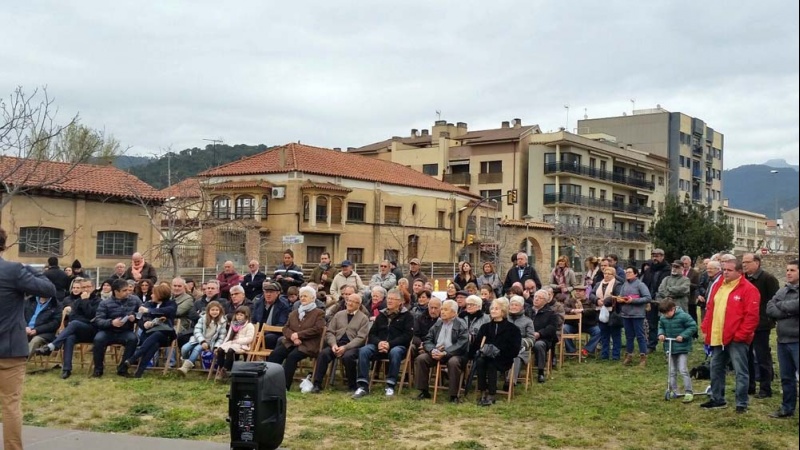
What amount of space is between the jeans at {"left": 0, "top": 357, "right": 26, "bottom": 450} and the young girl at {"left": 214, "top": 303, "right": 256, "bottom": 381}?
15.9 ft

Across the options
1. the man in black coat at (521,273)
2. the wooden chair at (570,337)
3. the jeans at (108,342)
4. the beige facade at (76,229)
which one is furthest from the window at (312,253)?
the jeans at (108,342)

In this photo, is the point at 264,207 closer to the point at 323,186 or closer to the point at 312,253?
the point at 323,186

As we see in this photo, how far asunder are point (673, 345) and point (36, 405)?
805 cm

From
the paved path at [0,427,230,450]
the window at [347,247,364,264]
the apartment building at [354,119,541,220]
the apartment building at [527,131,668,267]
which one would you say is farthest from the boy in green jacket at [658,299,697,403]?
the apartment building at [354,119,541,220]

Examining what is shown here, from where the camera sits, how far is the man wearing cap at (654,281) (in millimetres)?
13125

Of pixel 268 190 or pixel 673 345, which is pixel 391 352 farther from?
pixel 268 190

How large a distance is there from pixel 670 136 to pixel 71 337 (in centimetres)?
7041

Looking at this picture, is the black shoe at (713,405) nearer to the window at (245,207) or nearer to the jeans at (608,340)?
the jeans at (608,340)

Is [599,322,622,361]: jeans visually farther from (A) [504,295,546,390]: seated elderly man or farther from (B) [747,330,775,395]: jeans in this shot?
(B) [747,330,775,395]: jeans

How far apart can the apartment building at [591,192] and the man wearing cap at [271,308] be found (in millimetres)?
43447

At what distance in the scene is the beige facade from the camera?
2906 cm

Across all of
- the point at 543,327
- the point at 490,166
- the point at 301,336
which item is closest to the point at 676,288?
the point at 543,327

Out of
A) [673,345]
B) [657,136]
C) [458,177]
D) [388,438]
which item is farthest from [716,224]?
[388,438]

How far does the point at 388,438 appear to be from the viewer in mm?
7570
